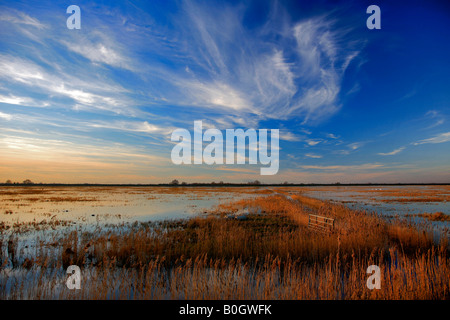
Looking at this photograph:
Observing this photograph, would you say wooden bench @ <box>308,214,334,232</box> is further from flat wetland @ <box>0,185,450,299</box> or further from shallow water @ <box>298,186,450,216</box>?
shallow water @ <box>298,186,450,216</box>

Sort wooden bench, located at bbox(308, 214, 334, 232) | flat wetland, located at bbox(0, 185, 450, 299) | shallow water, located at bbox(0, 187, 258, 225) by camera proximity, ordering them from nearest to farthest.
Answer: flat wetland, located at bbox(0, 185, 450, 299)
wooden bench, located at bbox(308, 214, 334, 232)
shallow water, located at bbox(0, 187, 258, 225)

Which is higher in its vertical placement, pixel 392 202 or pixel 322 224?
pixel 322 224

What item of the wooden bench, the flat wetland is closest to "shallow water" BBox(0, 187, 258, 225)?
the flat wetland

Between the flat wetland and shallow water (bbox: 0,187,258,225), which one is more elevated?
the flat wetland

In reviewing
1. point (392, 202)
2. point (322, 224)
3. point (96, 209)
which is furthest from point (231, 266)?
point (392, 202)

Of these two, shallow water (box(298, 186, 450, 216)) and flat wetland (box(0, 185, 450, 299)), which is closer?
flat wetland (box(0, 185, 450, 299))

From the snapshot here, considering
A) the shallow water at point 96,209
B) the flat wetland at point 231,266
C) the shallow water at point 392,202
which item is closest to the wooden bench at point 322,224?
the flat wetland at point 231,266

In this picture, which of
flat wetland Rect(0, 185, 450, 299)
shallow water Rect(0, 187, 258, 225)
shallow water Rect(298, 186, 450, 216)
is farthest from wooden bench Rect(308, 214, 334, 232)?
shallow water Rect(298, 186, 450, 216)

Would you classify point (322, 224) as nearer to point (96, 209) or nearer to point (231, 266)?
point (231, 266)

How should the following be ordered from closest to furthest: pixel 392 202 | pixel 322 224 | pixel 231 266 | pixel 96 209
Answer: pixel 231 266 < pixel 322 224 < pixel 96 209 < pixel 392 202

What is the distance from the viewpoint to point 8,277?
8273 mm

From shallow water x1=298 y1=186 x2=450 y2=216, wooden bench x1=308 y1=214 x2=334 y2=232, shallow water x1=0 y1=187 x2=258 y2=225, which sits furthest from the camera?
shallow water x1=298 y1=186 x2=450 y2=216
